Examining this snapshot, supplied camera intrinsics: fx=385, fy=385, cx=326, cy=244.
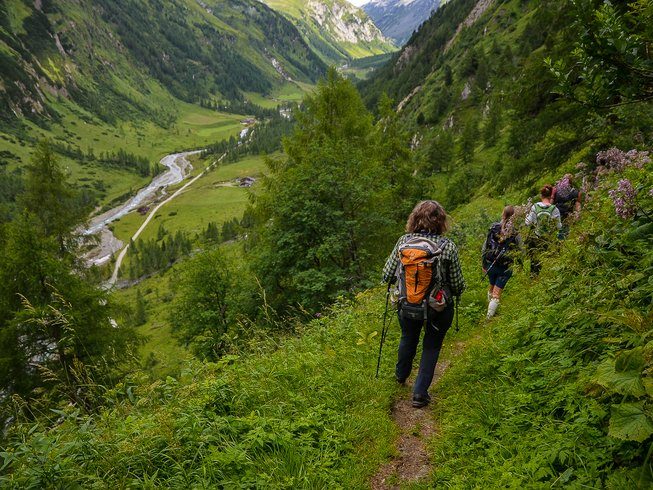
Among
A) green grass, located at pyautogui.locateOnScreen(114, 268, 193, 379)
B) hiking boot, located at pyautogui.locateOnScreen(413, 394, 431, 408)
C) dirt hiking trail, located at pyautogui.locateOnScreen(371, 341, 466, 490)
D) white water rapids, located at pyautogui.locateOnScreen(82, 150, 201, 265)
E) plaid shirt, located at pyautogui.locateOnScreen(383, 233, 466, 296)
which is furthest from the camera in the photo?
white water rapids, located at pyautogui.locateOnScreen(82, 150, 201, 265)

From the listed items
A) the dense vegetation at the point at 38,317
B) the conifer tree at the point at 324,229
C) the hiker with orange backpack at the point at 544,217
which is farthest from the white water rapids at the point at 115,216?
the hiker with orange backpack at the point at 544,217

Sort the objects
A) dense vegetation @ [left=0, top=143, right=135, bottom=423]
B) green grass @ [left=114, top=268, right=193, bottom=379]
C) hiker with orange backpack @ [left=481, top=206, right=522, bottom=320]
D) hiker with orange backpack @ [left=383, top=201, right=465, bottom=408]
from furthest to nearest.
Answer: green grass @ [left=114, top=268, right=193, bottom=379], dense vegetation @ [left=0, top=143, right=135, bottom=423], hiker with orange backpack @ [left=481, top=206, right=522, bottom=320], hiker with orange backpack @ [left=383, top=201, right=465, bottom=408]

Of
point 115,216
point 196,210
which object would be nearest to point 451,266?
point 196,210

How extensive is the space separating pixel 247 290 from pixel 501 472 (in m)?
15.5

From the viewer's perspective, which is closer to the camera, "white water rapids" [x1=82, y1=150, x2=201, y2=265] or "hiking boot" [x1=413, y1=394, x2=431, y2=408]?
"hiking boot" [x1=413, y1=394, x2=431, y2=408]

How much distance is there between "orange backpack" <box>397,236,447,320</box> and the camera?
4883 mm

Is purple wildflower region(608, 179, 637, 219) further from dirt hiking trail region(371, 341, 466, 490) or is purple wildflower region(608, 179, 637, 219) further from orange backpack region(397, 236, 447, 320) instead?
dirt hiking trail region(371, 341, 466, 490)

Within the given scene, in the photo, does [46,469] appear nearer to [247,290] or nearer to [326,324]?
[326,324]

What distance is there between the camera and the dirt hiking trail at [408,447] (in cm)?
A: 416

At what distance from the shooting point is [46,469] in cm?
354

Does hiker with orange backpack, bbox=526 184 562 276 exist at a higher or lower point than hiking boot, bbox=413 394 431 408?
higher

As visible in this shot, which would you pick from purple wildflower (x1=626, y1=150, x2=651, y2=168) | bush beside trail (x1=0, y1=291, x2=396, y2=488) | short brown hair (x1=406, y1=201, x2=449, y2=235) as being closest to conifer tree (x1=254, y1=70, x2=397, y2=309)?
bush beside trail (x1=0, y1=291, x2=396, y2=488)

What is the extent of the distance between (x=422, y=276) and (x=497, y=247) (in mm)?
3818

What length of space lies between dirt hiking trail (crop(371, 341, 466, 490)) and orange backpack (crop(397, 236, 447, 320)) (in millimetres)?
1377
